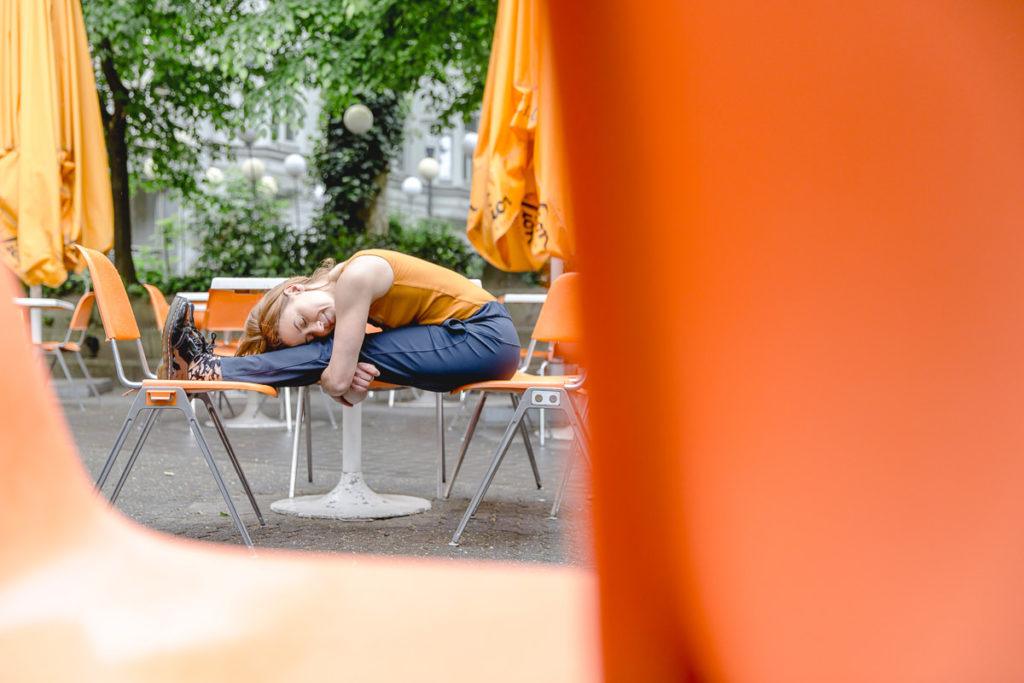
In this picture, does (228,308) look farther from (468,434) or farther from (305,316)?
(305,316)

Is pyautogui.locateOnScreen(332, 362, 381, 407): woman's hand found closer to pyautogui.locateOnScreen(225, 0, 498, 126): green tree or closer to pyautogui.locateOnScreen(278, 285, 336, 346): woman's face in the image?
pyautogui.locateOnScreen(278, 285, 336, 346): woman's face

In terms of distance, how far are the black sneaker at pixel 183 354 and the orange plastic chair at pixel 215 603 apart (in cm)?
215

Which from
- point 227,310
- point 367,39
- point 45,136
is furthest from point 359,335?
point 367,39

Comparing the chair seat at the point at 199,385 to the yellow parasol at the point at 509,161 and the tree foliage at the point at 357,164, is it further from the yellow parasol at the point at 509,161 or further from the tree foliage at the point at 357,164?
the tree foliage at the point at 357,164

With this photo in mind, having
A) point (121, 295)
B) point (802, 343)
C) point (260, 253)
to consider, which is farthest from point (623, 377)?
point (260, 253)

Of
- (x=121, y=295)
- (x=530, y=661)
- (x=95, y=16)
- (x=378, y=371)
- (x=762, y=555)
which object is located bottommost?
(x=378, y=371)

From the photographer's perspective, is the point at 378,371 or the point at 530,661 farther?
the point at 378,371

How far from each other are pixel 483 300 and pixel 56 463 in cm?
234

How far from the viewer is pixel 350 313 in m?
2.68

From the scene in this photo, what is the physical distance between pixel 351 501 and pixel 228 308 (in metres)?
2.34

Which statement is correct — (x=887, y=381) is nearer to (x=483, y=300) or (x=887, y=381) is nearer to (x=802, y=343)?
(x=802, y=343)

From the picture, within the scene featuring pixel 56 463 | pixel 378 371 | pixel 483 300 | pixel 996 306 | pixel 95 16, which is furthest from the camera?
pixel 95 16

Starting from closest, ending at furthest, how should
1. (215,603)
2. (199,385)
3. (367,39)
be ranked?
(215,603), (199,385), (367,39)

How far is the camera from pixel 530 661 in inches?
18.6
